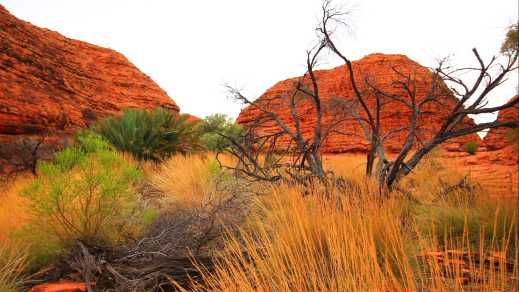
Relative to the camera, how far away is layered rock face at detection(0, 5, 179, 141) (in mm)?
10445

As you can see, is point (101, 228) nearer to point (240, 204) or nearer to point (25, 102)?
point (240, 204)

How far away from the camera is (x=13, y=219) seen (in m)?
2.99

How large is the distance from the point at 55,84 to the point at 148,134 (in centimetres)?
840

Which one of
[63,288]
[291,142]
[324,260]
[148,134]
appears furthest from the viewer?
[148,134]

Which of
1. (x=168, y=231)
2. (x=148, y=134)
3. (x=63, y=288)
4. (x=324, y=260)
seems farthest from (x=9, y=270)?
(x=148, y=134)

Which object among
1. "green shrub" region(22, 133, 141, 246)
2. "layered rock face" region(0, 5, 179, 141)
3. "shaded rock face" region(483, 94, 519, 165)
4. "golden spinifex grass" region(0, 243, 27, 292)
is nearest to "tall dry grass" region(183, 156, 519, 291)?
"green shrub" region(22, 133, 141, 246)

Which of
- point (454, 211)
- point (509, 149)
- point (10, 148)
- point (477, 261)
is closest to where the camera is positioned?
point (477, 261)

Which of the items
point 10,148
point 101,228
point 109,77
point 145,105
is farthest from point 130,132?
point 109,77

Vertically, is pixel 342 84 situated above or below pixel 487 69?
above

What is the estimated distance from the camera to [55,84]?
13727mm

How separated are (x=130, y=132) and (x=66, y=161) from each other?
5.69 metres

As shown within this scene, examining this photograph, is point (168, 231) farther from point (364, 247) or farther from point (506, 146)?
point (506, 146)

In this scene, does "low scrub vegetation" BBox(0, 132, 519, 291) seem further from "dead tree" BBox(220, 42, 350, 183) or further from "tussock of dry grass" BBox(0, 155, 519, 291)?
"dead tree" BBox(220, 42, 350, 183)

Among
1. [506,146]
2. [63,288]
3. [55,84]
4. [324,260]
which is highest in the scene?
[55,84]
